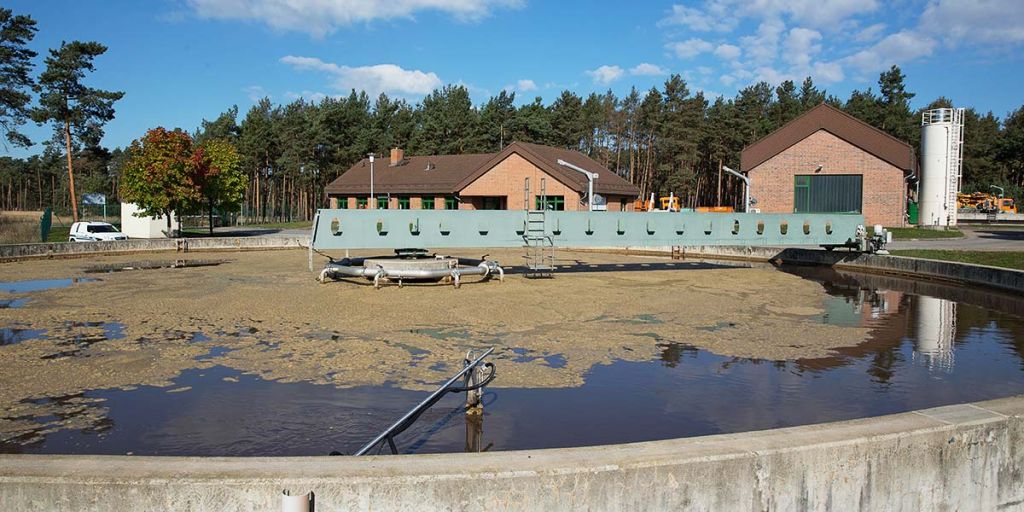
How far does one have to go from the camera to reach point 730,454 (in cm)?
500

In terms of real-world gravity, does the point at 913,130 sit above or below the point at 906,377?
above

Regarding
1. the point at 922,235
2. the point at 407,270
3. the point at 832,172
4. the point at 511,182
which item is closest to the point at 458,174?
the point at 511,182

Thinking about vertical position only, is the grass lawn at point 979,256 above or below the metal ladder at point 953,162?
below

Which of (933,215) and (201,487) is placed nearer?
(201,487)

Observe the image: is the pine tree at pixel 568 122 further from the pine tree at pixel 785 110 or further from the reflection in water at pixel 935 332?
the reflection in water at pixel 935 332

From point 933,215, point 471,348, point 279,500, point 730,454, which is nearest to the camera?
point 279,500

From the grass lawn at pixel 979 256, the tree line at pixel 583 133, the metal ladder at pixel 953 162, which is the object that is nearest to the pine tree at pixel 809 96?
the tree line at pixel 583 133

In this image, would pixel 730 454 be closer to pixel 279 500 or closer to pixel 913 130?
pixel 279 500

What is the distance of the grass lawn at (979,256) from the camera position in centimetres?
2542

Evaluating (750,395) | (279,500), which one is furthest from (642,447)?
(750,395)

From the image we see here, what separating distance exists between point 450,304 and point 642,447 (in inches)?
518

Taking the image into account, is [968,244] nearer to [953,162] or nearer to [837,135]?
[837,135]

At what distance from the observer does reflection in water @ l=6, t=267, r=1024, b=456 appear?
8.09 metres

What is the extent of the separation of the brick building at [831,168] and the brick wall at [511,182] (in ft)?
49.2
